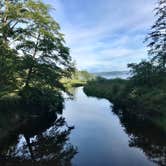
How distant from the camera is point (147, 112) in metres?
36.9

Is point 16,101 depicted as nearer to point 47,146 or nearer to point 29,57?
point 29,57

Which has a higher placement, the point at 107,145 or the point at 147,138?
the point at 147,138

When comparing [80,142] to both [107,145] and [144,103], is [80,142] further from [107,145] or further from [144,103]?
[144,103]

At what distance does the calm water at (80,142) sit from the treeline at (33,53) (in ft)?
10.2

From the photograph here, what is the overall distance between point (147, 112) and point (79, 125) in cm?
880

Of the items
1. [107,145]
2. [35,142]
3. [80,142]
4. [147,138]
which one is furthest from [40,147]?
[147,138]

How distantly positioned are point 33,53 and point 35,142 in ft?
43.2

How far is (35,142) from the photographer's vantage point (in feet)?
86.9

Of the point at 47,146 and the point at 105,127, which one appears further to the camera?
the point at 105,127

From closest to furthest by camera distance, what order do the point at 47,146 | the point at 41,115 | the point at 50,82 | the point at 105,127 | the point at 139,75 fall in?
1. the point at 47,146
2. the point at 105,127
3. the point at 50,82
4. the point at 41,115
5. the point at 139,75

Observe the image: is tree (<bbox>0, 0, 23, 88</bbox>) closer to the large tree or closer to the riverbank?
the large tree

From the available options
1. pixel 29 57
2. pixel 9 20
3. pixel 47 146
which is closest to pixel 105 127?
pixel 47 146

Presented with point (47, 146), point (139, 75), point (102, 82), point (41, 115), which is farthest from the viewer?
point (102, 82)

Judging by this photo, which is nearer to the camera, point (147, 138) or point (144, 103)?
point (147, 138)
